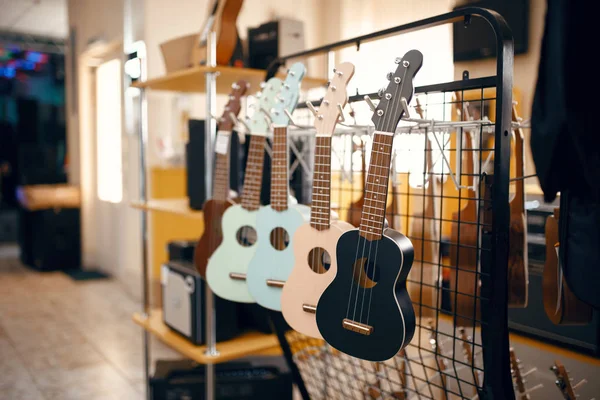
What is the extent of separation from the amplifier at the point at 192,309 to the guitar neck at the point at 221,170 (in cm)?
45

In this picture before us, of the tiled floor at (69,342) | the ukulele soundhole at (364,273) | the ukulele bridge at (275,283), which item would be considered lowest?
the tiled floor at (69,342)

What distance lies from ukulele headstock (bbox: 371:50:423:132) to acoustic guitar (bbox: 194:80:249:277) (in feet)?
2.18

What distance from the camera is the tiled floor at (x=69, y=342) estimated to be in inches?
105

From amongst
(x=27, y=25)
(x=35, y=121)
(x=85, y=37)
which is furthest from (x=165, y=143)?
(x=35, y=121)

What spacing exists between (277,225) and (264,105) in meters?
0.36

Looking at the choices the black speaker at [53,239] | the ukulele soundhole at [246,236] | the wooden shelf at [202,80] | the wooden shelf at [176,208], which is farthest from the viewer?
the black speaker at [53,239]

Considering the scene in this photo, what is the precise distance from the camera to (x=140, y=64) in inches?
89.4

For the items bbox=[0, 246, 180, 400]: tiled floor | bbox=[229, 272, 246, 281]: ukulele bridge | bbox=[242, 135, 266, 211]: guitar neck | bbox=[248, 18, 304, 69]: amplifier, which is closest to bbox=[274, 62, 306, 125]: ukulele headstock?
bbox=[242, 135, 266, 211]: guitar neck

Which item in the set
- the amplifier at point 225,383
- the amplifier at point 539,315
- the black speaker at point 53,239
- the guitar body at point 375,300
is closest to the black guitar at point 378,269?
the guitar body at point 375,300

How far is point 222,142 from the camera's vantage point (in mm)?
1692

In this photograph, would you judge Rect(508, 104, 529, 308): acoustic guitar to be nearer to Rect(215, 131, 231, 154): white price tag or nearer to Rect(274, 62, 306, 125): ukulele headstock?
Rect(274, 62, 306, 125): ukulele headstock

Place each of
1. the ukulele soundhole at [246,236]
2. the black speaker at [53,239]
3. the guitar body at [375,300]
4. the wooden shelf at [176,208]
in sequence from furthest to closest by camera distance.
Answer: the black speaker at [53,239], the wooden shelf at [176,208], the ukulele soundhole at [246,236], the guitar body at [375,300]

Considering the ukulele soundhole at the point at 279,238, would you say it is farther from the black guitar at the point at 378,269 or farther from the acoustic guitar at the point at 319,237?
the black guitar at the point at 378,269

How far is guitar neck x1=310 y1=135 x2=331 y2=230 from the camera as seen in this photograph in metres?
1.28
